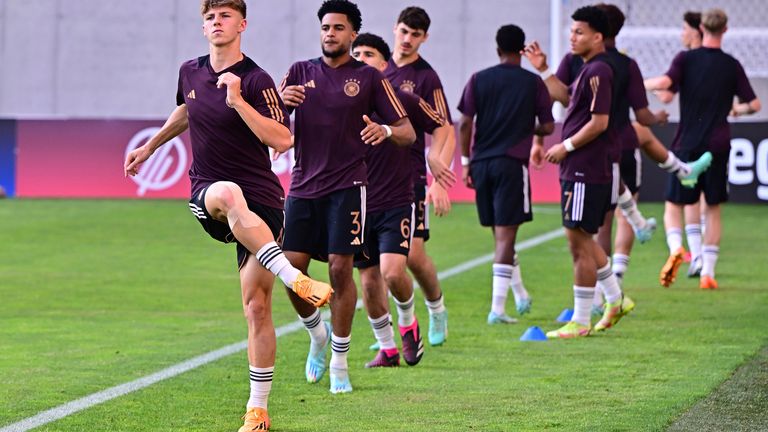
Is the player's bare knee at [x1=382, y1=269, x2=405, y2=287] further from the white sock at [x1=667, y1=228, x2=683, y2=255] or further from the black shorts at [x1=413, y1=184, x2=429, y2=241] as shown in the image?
the white sock at [x1=667, y1=228, x2=683, y2=255]

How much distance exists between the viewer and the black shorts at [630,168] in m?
12.2

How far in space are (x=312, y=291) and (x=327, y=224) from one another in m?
1.56

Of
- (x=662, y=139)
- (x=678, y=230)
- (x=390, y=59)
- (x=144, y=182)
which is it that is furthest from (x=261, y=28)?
(x=390, y=59)

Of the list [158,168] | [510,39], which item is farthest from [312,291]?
[158,168]

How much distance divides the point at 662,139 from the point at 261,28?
34.9ft

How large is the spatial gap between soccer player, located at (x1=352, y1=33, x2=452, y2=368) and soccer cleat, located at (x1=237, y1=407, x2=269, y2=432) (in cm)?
203

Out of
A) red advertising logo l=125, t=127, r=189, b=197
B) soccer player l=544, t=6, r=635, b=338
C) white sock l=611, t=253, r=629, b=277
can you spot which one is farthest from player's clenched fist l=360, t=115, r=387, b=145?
red advertising logo l=125, t=127, r=189, b=197

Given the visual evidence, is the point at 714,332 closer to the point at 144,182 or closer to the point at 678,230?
the point at 678,230

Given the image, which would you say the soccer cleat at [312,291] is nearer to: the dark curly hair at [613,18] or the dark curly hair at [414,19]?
the dark curly hair at [414,19]

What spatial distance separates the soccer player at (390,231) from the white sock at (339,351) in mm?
708

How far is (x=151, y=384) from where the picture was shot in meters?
8.16

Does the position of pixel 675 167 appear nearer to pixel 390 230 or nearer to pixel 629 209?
pixel 629 209

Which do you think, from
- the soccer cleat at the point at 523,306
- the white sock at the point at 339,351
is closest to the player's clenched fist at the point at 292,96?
the white sock at the point at 339,351

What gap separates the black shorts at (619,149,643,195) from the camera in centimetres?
1219
